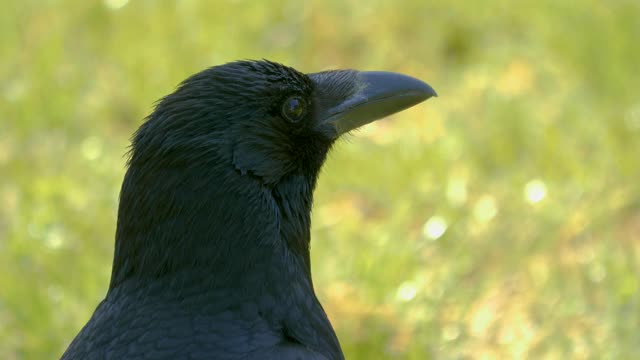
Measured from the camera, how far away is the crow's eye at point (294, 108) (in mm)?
4270

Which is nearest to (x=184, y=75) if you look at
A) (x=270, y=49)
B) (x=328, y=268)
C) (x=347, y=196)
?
(x=270, y=49)

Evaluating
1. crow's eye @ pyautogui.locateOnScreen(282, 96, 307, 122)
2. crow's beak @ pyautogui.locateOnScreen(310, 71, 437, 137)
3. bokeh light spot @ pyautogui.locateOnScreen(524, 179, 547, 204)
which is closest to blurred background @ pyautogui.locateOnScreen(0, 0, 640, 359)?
bokeh light spot @ pyautogui.locateOnScreen(524, 179, 547, 204)

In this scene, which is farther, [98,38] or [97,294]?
[98,38]

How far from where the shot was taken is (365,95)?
4.59 meters

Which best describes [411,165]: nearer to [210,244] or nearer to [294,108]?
[294,108]

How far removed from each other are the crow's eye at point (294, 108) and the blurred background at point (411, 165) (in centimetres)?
136

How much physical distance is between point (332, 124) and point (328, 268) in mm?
1686

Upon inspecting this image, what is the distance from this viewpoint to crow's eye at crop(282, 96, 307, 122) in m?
4.27

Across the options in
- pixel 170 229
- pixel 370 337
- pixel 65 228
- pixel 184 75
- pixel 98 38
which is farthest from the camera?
pixel 98 38

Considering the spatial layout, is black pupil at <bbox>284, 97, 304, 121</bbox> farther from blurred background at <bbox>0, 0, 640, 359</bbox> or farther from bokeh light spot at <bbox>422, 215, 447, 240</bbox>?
bokeh light spot at <bbox>422, 215, 447, 240</bbox>

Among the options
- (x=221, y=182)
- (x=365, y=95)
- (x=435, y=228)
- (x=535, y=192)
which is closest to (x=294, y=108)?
(x=365, y=95)

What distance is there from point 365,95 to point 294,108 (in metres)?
0.37

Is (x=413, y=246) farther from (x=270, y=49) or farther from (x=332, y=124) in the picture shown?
(x=270, y=49)

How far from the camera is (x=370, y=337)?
5.43 m
